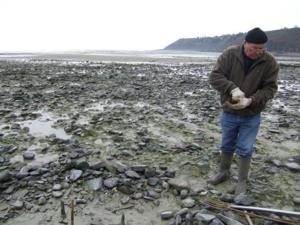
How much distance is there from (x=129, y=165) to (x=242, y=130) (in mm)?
2310

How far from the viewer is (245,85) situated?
5.16 meters

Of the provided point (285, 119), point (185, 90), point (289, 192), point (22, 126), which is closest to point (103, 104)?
point (22, 126)

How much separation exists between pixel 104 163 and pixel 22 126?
414 cm

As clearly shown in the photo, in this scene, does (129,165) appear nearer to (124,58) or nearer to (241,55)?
(241,55)

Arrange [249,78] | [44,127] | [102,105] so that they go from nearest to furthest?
[249,78] < [44,127] < [102,105]

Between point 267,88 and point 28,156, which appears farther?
point 28,156

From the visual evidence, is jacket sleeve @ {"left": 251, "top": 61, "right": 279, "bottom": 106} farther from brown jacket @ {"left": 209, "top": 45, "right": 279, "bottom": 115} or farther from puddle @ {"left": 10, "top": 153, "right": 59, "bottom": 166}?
puddle @ {"left": 10, "top": 153, "right": 59, "bottom": 166}

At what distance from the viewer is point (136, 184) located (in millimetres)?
5547

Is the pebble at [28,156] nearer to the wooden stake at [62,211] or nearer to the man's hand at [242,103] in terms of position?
the wooden stake at [62,211]

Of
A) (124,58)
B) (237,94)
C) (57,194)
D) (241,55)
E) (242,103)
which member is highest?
(241,55)

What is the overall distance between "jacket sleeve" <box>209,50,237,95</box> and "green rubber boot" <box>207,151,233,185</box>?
1.27 m

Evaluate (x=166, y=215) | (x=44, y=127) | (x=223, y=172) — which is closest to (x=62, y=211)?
(x=166, y=215)

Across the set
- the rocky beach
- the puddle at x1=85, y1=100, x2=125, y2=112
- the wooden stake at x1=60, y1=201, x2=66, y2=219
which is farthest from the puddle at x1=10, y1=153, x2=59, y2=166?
the puddle at x1=85, y1=100, x2=125, y2=112

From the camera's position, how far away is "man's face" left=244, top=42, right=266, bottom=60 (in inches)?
190
